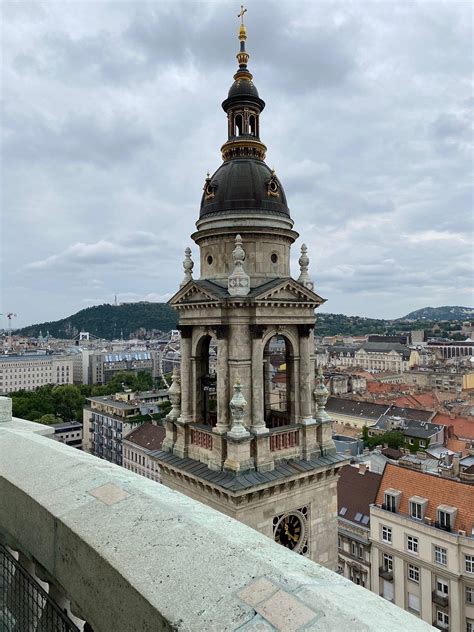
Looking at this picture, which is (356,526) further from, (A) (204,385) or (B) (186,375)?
(B) (186,375)

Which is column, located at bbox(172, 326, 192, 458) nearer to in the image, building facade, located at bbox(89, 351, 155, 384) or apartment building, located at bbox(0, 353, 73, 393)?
apartment building, located at bbox(0, 353, 73, 393)

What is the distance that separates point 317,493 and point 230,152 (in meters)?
12.2

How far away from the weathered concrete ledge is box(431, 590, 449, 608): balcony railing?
3211 centimetres

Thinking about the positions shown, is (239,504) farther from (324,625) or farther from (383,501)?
(383,501)

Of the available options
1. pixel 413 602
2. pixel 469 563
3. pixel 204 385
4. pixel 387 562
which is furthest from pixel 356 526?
pixel 204 385

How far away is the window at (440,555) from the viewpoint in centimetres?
2875

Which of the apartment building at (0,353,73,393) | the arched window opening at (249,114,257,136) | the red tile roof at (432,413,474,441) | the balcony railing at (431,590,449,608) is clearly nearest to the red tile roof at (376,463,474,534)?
the balcony railing at (431,590,449,608)

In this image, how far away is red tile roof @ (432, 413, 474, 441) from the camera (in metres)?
67.4

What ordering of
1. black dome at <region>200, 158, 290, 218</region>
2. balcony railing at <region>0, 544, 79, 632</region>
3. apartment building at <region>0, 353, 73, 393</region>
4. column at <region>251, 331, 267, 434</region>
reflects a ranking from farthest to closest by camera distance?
apartment building at <region>0, 353, 73, 393</region> → black dome at <region>200, 158, 290, 218</region> → column at <region>251, 331, 267, 434</region> → balcony railing at <region>0, 544, 79, 632</region>

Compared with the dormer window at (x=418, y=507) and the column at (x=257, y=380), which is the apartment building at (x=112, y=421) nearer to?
the dormer window at (x=418, y=507)

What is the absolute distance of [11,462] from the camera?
413cm

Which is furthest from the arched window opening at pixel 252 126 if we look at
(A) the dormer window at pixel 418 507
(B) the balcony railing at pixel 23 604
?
(A) the dormer window at pixel 418 507

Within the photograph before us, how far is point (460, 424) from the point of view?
70625 millimetres

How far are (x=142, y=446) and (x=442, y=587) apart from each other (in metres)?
44.0
